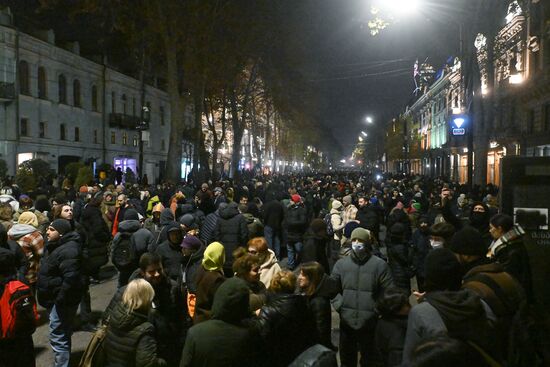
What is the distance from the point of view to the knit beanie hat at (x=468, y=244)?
507 centimetres

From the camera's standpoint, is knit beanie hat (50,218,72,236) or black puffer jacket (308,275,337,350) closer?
black puffer jacket (308,275,337,350)

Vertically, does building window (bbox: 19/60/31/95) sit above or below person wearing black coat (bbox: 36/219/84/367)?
above

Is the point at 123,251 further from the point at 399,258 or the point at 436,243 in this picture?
the point at 436,243

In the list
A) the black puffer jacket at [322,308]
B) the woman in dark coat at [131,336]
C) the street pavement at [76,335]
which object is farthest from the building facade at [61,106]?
the woman in dark coat at [131,336]

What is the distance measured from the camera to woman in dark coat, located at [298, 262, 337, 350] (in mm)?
5359

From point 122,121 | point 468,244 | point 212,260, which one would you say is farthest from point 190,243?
point 122,121

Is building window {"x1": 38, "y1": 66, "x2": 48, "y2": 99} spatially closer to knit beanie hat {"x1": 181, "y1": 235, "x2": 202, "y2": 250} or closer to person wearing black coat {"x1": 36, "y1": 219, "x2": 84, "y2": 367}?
knit beanie hat {"x1": 181, "y1": 235, "x2": 202, "y2": 250}

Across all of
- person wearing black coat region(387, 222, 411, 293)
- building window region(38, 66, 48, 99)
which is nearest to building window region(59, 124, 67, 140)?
building window region(38, 66, 48, 99)

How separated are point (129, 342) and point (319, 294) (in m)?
1.87

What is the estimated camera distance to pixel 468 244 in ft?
16.6

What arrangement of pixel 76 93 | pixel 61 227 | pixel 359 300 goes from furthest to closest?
1. pixel 76 93
2. pixel 61 227
3. pixel 359 300

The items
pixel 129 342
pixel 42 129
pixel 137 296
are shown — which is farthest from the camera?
pixel 42 129

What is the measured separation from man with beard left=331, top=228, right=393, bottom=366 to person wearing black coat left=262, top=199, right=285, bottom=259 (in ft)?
22.7

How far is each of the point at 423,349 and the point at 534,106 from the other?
32178 mm
